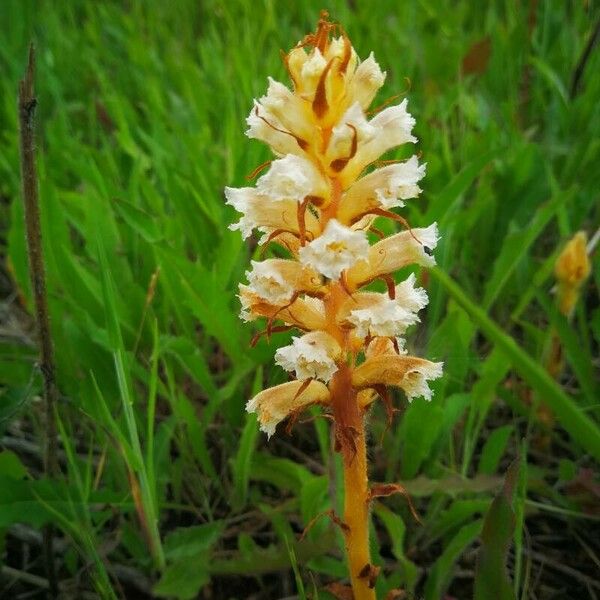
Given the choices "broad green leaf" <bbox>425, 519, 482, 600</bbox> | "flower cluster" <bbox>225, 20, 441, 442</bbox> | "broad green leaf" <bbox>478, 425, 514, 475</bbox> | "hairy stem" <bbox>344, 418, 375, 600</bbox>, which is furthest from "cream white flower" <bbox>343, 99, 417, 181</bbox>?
"broad green leaf" <bbox>478, 425, 514, 475</bbox>

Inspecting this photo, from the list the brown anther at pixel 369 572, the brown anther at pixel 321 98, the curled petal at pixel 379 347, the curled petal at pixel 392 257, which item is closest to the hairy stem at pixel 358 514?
the brown anther at pixel 369 572

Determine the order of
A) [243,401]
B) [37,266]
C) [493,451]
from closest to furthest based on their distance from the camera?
[37,266] → [493,451] → [243,401]

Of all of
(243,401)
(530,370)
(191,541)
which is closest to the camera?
(530,370)

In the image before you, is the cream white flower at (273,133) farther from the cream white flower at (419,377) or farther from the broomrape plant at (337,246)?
the cream white flower at (419,377)

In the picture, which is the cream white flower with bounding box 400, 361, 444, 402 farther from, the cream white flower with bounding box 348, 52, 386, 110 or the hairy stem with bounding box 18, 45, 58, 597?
the hairy stem with bounding box 18, 45, 58, 597

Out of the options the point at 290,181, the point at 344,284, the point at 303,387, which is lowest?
the point at 303,387

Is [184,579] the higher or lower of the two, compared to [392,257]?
lower

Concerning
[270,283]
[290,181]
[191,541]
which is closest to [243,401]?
[191,541]

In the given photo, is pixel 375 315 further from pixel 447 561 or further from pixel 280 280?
pixel 447 561

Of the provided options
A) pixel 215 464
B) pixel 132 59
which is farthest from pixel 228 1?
pixel 215 464
